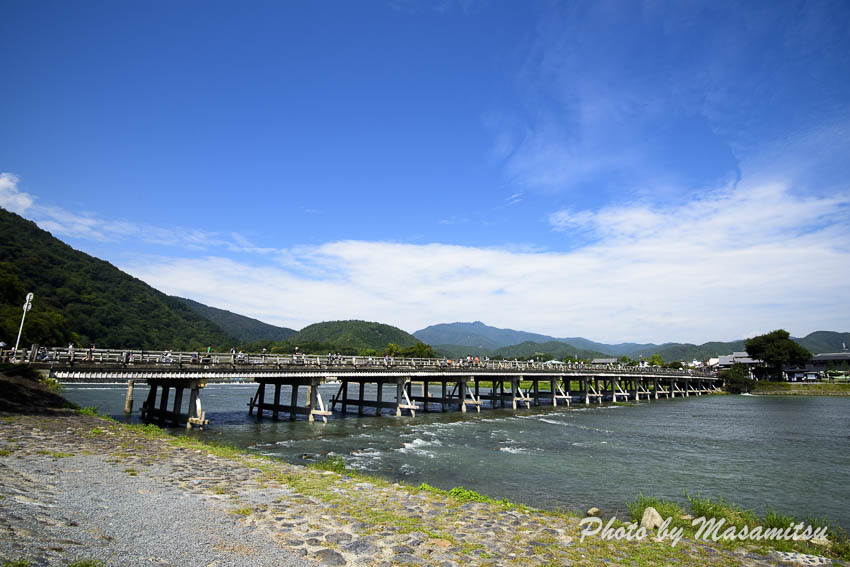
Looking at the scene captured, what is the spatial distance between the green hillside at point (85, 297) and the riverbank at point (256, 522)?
76638mm

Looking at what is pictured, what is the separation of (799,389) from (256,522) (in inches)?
4947

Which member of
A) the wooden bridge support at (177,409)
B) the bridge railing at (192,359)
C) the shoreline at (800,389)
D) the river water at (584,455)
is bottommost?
the shoreline at (800,389)

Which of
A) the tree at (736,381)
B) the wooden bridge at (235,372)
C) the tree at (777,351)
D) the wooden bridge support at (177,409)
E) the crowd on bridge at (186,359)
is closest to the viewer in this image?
the crowd on bridge at (186,359)

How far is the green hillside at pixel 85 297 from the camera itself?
99.7 m

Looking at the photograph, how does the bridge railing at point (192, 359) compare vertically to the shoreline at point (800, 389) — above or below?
above

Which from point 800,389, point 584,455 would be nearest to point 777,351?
point 800,389

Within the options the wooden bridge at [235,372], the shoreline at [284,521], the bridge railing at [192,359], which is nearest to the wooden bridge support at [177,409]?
the wooden bridge at [235,372]

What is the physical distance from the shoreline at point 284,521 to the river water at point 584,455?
5.55m

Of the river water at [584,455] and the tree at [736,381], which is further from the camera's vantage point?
the tree at [736,381]

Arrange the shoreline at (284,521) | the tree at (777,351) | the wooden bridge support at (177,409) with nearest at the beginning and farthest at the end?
the shoreline at (284,521) → the wooden bridge support at (177,409) → the tree at (777,351)

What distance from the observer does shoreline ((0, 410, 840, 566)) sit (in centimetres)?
742

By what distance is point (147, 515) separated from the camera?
8.87 meters

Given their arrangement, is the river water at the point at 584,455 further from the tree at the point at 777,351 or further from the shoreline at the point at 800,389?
the tree at the point at 777,351

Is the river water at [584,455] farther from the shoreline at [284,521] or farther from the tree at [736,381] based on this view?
the tree at [736,381]
